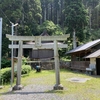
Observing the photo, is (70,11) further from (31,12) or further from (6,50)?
(6,50)

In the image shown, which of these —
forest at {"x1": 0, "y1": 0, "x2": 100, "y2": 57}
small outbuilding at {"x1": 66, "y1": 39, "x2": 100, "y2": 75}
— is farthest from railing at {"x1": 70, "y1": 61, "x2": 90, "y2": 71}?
forest at {"x1": 0, "y1": 0, "x2": 100, "y2": 57}

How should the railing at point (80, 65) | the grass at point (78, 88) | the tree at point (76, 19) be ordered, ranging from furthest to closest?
the tree at point (76, 19) < the railing at point (80, 65) < the grass at point (78, 88)

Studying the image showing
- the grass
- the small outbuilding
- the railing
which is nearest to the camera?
the grass

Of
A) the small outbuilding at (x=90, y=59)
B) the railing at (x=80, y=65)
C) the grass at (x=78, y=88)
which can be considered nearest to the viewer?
the grass at (x=78, y=88)

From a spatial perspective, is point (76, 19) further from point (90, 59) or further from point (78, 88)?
point (78, 88)

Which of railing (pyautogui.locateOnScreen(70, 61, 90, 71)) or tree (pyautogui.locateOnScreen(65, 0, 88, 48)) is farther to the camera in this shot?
tree (pyautogui.locateOnScreen(65, 0, 88, 48))

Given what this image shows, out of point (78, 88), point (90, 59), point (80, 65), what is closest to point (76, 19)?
point (80, 65)

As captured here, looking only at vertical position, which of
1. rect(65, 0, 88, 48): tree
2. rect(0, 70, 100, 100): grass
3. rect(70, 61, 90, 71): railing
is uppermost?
rect(65, 0, 88, 48): tree

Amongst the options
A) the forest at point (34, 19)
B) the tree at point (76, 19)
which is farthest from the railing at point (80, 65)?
the forest at point (34, 19)

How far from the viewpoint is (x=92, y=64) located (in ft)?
60.1

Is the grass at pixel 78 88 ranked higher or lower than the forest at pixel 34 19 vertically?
lower

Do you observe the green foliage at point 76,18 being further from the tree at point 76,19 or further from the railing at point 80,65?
the railing at point 80,65

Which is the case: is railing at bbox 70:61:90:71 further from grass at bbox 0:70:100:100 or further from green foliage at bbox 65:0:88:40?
green foliage at bbox 65:0:88:40

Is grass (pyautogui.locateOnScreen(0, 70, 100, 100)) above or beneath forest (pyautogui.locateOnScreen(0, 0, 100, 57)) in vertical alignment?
beneath
